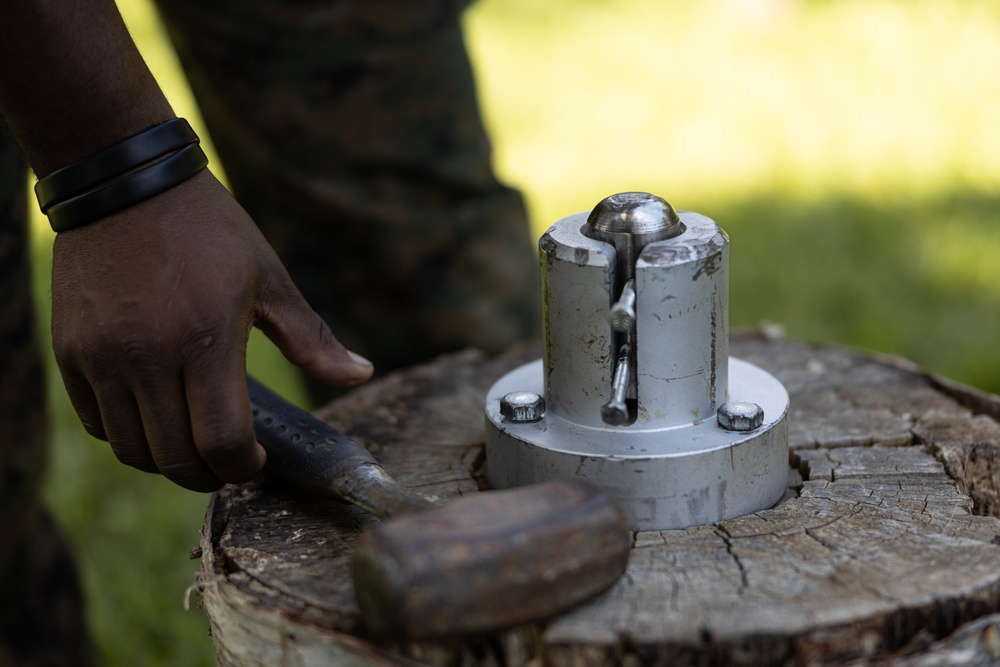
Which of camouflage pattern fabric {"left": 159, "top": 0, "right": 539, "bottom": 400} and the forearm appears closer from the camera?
the forearm

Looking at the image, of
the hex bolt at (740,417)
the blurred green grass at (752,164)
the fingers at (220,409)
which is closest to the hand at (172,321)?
the fingers at (220,409)

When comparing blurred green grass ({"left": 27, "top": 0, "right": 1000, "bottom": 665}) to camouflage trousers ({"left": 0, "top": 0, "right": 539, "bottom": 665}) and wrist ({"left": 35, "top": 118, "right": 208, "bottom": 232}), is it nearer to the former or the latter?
camouflage trousers ({"left": 0, "top": 0, "right": 539, "bottom": 665})

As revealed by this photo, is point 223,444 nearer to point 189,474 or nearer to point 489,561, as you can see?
point 189,474

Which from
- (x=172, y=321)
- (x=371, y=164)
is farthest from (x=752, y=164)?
(x=172, y=321)

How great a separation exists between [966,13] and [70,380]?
509 cm

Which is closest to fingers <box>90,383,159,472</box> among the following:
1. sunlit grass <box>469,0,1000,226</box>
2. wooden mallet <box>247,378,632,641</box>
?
wooden mallet <box>247,378,632,641</box>

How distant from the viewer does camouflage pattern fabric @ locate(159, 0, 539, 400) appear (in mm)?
2162

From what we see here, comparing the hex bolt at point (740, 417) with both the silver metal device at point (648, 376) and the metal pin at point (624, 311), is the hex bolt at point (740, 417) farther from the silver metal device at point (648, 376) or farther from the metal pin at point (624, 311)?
the metal pin at point (624, 311)

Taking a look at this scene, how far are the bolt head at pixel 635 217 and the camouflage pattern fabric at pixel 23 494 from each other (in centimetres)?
107

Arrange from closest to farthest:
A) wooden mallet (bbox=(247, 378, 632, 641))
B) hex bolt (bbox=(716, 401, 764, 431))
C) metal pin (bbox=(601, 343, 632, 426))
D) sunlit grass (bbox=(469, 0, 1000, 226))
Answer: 1. wooden mallet (bbox=(247, 378, 632, 641))
2. metal pin (bbox=(601, 343, 632, 426))
3. hex bolt (bbox=(716, 401, 764, 431))
4. sunlit grass (bbox=(469, 0, 1000, 226))

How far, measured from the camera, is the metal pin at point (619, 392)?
50.6 inches

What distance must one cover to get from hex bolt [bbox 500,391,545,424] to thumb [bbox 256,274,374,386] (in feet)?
0.67

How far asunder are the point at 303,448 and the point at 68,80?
0.54 metres

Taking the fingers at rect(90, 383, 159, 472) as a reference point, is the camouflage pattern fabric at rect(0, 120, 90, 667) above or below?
below
